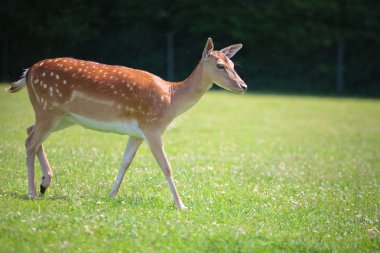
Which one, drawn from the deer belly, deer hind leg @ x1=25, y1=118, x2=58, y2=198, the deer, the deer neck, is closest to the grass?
deer hind leg @ x1=25, y1=118, x2=58, y2=198

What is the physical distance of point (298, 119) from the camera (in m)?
22.6

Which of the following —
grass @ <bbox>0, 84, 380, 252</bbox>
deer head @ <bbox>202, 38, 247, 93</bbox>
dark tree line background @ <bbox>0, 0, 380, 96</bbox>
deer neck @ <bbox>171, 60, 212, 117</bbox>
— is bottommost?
dark tree line background @ <bbox>0, 0, 380, 96</bbox>

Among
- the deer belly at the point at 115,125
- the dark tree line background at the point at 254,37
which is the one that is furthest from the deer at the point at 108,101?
the dark tree line background at the point at 254,37

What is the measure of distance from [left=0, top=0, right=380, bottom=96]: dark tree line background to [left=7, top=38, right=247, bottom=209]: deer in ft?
81.9

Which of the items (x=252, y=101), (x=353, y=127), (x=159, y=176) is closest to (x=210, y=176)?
(x=159, y=176)

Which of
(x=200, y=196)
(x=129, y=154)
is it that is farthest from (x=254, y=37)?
(x=129, y=154)

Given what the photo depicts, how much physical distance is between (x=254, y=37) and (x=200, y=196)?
2966 cm

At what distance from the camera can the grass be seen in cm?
625

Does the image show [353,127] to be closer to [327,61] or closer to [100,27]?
[327,61]

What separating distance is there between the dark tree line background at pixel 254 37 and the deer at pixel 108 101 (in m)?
24.9

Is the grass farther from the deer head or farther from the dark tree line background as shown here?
the dark tree line background

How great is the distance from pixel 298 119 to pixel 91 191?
15.4 metres

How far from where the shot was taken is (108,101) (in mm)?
8055

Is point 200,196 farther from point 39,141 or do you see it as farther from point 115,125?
point 39,141
